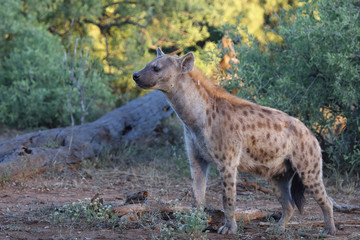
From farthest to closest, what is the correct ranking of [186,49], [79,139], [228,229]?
[186,49] → [79,139] → [228,229]

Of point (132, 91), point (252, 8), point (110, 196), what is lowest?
point (110, 196)

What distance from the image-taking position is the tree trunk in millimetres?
6270

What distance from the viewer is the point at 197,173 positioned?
175 inches

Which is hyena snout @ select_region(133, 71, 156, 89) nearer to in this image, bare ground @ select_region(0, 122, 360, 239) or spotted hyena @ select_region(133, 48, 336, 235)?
spotted hyena @ select_region(133, 48, 336, 235)

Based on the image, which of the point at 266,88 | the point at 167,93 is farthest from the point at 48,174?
the point at 266,88

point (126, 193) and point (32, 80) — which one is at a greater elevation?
point (32, 80)

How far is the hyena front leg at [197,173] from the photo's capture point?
4.42 m

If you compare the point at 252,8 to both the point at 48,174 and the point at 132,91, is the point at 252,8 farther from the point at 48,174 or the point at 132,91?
the point at 48,174

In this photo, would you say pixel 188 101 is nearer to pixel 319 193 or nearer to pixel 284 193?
pixel 284 193

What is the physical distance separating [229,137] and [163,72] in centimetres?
81

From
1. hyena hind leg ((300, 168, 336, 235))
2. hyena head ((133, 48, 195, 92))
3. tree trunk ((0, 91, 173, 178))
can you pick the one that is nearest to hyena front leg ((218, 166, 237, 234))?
hyena hind leg ((300, 168, 336, 235))

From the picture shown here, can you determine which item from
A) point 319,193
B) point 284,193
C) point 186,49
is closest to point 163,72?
point 284,193

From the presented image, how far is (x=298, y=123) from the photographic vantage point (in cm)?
456

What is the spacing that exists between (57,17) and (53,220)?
286 inches
